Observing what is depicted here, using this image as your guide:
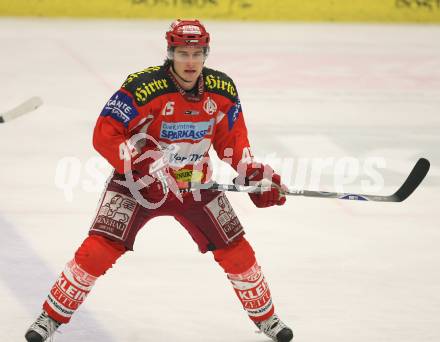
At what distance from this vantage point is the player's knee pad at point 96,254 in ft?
15.4

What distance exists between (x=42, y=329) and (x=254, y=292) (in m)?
0.90

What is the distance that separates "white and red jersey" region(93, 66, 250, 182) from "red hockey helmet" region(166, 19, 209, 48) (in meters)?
0.13

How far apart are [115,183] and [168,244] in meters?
1.73

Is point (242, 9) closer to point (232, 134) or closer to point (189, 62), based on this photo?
point (232, 134)

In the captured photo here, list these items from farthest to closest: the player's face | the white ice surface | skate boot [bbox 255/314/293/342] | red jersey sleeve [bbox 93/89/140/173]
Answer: the white ice surface → skate boot [bbox 255/314/293/342] → the player's face → red jersey sleeve [bbox 93/89/140/173]

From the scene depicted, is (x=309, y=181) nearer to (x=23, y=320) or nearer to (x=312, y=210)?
(x=312, y=210)

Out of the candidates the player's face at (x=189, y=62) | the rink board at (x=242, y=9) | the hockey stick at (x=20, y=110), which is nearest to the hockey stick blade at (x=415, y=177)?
the player's face at (x=189, y=62)

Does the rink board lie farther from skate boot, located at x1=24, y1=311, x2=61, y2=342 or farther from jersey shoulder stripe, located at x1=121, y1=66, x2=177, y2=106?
skate boot, located at x1=24, y1=311, x2=61, y2=342

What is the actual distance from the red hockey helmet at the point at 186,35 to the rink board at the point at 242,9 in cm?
1024

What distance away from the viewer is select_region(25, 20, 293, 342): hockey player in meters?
4.71

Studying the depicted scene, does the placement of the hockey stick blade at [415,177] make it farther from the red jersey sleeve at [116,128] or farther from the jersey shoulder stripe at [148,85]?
the red jersey sleeve at [116,128]

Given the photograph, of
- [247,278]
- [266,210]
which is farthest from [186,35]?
[266,210]

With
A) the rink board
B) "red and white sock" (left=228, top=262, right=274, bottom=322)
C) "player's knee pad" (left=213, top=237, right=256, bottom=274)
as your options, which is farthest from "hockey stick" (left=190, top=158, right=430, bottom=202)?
the rink board

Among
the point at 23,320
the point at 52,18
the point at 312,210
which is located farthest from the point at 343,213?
the point at 52,18
